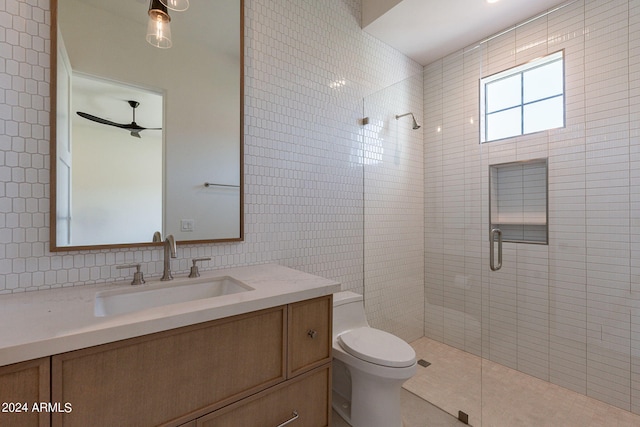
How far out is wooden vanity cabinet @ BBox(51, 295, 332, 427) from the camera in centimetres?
73

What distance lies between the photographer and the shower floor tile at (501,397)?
1695 mm

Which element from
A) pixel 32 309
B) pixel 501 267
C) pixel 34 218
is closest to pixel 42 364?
pixel 32 309

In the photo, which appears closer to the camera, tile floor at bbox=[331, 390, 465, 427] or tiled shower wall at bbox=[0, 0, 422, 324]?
tiled shower wall at bbox=[0, 0, 422, 324]

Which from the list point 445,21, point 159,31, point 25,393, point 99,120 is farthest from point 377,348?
point 445,21

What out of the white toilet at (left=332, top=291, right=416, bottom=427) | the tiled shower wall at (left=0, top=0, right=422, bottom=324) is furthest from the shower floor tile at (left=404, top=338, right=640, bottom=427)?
the tiled shower wall at (left=0, top=0, right=422, bottom=324)

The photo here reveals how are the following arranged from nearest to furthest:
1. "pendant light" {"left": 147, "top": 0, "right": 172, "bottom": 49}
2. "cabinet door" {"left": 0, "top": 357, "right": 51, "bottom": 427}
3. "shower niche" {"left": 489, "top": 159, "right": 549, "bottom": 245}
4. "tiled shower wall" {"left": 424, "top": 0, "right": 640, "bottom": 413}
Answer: "cabinet door" {"left": 0, "top": 357, "right": 51, "bottom": 427} → "pendant light" {"left": 147, "top": 0, "right": 172, "bottom": 49} → "tiled shower wall" {"left": 424, "top": 0, "right": 640, "bottom": 413} → "shower niche" {"left": 489, "top": 159, "right": 549, "bottom": 245}

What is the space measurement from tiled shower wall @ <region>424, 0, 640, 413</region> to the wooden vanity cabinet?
1.60 m

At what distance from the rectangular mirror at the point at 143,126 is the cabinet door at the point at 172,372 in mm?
650

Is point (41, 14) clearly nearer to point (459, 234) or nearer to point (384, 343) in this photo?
point (384, 343)

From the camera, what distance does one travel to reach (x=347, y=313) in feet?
6.07

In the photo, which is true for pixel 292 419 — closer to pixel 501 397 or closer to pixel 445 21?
pixel 501 397

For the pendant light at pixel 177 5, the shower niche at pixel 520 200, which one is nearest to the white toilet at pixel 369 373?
the shower niche at pixel 520 200

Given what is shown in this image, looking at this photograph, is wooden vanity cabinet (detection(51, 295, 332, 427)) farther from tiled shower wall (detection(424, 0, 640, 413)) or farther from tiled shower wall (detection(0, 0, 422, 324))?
tiled shower wall (detection(424, 0, 640, 413))

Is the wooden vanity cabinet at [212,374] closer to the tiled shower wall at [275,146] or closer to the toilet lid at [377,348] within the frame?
the toilet lid at [377,348]
